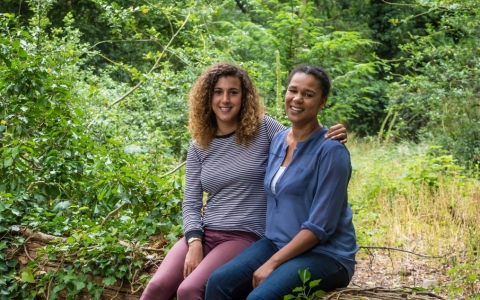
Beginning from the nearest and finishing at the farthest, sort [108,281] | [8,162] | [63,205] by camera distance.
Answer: [108,281] < [8,162] < [63,205]

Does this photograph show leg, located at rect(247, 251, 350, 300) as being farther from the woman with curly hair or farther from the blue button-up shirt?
the woman with curly hair

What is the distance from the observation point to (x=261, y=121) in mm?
3734

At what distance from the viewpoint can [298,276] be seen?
9.98 feet

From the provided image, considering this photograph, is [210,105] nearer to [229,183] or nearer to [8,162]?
[229,183]

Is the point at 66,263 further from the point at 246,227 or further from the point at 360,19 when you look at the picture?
the point at 360,19

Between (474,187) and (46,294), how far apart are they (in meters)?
4.90

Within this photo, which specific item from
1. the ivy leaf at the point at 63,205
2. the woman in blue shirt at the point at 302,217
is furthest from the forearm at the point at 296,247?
the ivy leaf at the point at 63,205

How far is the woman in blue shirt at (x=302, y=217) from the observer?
3094 mm

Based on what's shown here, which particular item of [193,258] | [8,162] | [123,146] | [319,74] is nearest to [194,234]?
[193,258]

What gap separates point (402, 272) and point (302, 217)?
240 cm

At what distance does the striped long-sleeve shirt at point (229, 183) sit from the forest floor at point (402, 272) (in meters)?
1.71

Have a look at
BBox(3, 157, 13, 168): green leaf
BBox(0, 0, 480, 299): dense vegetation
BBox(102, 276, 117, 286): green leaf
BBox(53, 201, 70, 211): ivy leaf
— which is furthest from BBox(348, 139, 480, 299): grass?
BBox(3, 157, 13, 168): green leaf

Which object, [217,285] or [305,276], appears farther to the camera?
[217,285]

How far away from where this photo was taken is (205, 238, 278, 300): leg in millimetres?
3207
